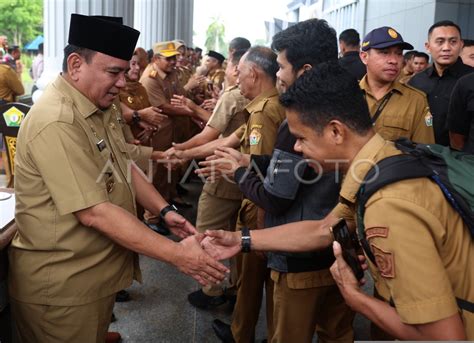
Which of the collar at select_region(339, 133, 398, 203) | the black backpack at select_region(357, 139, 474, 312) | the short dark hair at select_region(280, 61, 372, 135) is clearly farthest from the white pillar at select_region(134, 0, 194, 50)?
the black backpack at select_region(357, 139, 474, 312)

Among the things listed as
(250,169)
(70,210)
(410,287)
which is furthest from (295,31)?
(410,287)

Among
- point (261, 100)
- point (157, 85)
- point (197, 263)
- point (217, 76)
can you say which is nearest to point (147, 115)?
point (157, 85)

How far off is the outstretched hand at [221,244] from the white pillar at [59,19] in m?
2.58

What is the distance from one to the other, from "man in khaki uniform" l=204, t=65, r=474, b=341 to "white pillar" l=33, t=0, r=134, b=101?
3247 millimetres

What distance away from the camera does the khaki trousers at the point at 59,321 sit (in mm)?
2021

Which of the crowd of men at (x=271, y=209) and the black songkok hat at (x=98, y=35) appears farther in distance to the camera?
the black songkok hat at (x=98, y=35)

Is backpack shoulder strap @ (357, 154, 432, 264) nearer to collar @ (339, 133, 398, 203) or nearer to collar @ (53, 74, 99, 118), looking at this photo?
collar @ (339, 133, 398, 203)

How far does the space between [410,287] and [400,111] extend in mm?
2167

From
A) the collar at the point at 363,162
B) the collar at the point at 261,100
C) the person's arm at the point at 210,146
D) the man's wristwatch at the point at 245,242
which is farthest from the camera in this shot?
the person's arm at the point at 210,146

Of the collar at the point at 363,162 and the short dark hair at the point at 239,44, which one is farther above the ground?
the short dark hair at the point at 239,44

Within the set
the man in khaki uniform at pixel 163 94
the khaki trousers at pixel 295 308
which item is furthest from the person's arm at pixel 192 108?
the khaki trousers at pixel 295 308

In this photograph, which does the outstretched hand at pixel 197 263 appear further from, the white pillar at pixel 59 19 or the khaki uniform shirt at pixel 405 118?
the white pillar at pixel 59 19

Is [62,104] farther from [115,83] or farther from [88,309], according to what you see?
[88,309]

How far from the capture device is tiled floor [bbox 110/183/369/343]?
11.1ft
